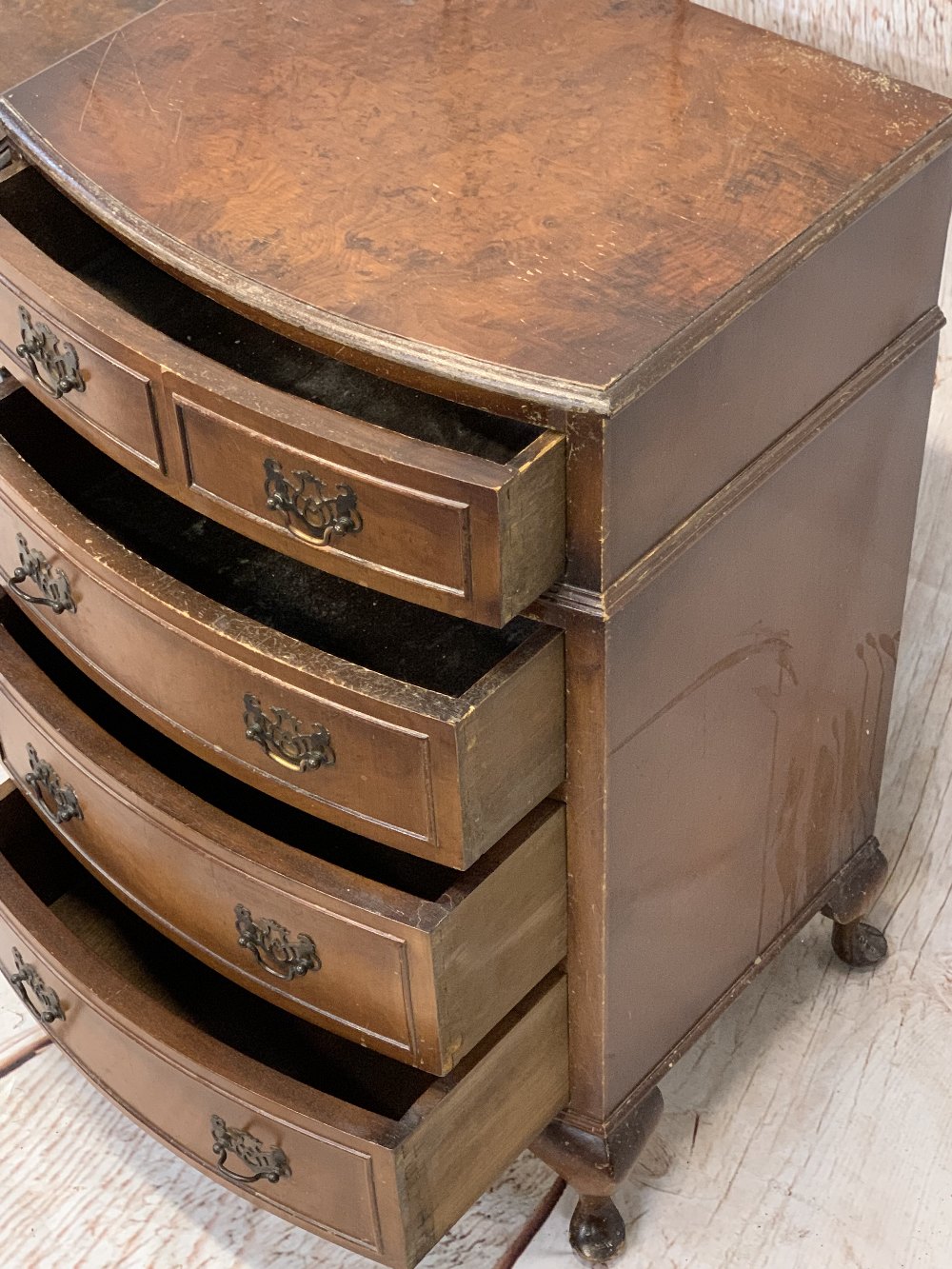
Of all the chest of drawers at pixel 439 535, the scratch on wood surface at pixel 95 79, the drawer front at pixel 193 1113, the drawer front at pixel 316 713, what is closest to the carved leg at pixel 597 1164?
the chest of drawers at pixel 439 535

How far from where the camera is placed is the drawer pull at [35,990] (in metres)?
1.18

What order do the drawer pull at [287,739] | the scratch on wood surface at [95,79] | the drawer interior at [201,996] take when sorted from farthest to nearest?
the drawer interior at [201,996], the scratch on wood surface at [95,79], the drawer pull at [287,739]

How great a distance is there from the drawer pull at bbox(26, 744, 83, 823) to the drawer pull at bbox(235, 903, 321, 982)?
0.16 metres

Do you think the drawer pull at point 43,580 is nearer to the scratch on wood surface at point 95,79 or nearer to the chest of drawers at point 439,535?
the chest of drawers at point 439,535

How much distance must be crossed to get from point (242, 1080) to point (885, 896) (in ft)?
2.02

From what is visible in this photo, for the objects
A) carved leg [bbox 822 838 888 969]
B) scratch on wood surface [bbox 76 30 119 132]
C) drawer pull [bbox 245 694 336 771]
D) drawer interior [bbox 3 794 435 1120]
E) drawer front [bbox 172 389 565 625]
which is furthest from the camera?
carved leg [bbox 822 838 888 969]

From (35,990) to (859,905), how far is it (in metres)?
0.58

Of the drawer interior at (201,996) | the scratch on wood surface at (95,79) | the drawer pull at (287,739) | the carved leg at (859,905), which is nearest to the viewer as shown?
the drawer pull at (287,739)

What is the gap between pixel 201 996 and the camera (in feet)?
3.99

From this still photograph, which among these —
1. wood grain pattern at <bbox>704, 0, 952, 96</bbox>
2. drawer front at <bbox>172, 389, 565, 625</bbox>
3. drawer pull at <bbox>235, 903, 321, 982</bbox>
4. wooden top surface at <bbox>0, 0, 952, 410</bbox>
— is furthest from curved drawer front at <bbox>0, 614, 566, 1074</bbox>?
wood grain pattern at <bbox>704, 0, 952, 96</bbox>

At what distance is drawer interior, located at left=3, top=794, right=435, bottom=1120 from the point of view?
1.15 metres

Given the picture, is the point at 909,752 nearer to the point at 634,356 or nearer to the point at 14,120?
the point at 634,356

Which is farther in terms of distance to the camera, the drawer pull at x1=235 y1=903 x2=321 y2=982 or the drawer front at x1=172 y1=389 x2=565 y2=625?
the drawer pull at x1=235 y1=903 x2=321 y2=982

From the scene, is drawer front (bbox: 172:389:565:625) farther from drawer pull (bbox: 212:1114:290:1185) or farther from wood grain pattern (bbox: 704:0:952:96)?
wood grain pattern (bbox: 704:0:952:96)
